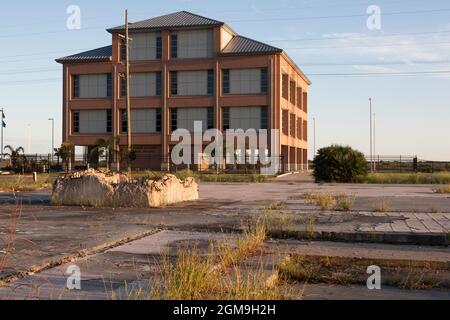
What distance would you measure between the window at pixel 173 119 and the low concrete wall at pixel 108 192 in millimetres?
42105

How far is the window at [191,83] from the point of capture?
58.2m

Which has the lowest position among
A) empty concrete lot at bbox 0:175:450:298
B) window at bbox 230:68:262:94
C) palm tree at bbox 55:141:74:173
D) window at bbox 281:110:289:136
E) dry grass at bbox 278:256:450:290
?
dry grass at bbox 278:256:450:290

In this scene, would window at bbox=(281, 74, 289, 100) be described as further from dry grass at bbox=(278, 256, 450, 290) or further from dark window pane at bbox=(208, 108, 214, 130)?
dry grass at bbox=(278, 256, 450, 290)

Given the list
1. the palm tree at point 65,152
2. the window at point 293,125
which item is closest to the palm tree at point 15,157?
the palm tree at point 65,152

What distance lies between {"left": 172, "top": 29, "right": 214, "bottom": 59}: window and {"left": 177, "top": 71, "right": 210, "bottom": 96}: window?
1.83 meters

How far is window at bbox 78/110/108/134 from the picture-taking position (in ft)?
202

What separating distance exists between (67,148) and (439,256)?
5189 cm

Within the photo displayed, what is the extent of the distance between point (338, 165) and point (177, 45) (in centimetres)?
2976

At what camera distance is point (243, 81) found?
57.3 m

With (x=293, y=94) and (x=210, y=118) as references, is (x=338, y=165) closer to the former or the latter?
(x=210, y=118)

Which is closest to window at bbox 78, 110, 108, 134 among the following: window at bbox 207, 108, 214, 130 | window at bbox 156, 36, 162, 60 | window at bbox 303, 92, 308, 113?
window at bbox 156, 36, 162, 60

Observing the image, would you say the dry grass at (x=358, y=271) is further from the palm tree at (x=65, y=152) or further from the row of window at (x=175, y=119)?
the palm tree at (x=65, y=152)

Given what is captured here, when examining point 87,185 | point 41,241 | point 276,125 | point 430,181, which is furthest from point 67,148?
point 41,241

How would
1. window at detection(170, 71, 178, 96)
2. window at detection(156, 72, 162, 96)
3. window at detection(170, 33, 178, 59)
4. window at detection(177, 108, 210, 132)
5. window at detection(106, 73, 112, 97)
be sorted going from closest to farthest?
1. window at detection(177, 108, 210, 132)
2. window at detection(170, 33, 178, 59)
3. window at detection(170, 71, 178, 96)
4. window at detection(156, 72, 162, 96)
5. window at detection(106, 73, 112, 97)
